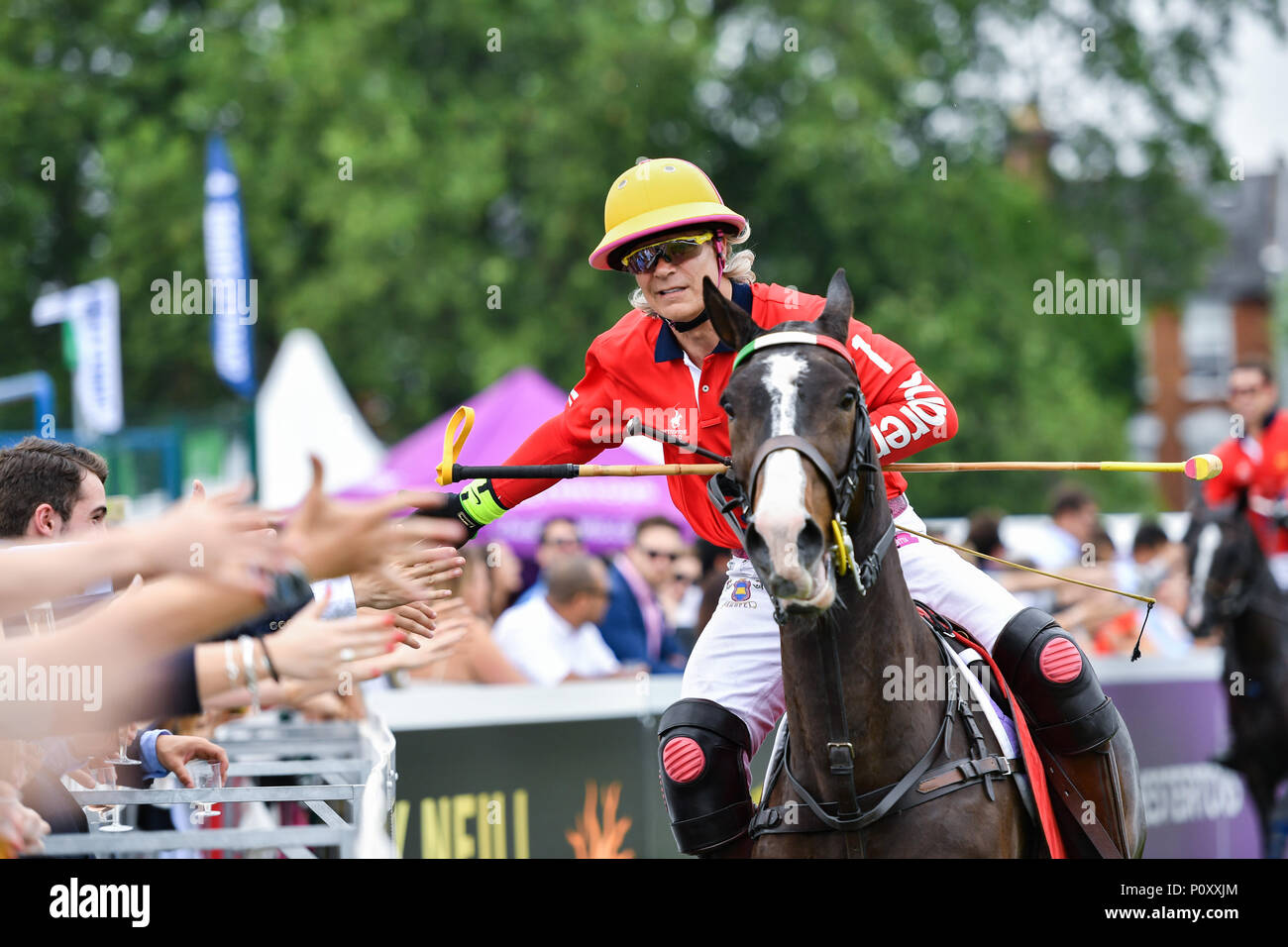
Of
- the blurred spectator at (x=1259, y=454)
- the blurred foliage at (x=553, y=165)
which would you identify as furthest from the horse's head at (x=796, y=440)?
the blurred foliage at (x=553, y=165)

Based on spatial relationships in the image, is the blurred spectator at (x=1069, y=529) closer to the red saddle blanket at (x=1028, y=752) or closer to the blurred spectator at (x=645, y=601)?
the blurred spectator at (x=645, y=601)

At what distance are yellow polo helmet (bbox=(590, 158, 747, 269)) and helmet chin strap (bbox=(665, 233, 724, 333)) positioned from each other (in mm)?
48

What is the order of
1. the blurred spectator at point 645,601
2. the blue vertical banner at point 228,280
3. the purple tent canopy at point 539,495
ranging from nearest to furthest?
1. the blurred spectator at point 645,601
2. the purple tent canopy at point 539,495
3. the blue vertical banner at point 228,280

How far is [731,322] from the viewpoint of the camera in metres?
3.95

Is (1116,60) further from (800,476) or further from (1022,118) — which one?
(800,476)

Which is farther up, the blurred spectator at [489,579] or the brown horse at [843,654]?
the blurred spectator at [489,579]

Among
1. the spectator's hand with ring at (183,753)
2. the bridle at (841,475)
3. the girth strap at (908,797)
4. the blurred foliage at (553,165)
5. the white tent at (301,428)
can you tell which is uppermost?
the blurred foliage at (553,165)

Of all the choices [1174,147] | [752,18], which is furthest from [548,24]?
[1174,147]

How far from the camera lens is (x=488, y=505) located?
4609 millimetres

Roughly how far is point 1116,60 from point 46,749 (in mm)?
24791

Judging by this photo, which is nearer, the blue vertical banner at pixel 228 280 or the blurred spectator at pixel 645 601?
the blurred spectator at pixel 645 601

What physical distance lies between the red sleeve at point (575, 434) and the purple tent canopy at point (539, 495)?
7657 millimetres

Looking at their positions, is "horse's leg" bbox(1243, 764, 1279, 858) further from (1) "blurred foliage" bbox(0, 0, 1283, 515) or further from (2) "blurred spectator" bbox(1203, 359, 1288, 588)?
(1) "blurred foliage" bbox(0, 0, 1283, 515)

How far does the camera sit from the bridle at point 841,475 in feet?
11.5
